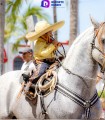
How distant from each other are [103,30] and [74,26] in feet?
36.7

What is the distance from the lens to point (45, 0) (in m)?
23.1

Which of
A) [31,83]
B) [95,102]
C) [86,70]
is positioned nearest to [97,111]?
[95,102]

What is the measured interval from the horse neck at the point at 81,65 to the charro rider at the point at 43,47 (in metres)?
0.45

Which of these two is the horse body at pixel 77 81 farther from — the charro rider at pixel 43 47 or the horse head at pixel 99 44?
the charro rider at pixel 43 47

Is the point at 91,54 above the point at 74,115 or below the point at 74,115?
above

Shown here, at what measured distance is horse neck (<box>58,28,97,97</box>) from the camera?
7801 mm

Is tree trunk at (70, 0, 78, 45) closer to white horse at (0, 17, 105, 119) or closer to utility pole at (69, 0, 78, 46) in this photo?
utility pole at (69, 0, 78, 46)

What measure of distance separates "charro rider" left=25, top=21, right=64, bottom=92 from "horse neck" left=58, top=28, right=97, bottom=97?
17.8 inches

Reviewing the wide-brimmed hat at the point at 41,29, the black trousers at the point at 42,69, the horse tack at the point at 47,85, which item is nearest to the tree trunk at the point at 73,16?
the wide-brimmed hat at the point at 41,29

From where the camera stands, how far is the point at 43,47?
28.1ft

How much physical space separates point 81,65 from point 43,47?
37.2 inches

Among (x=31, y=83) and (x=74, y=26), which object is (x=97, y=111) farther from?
(x=74, y=26)

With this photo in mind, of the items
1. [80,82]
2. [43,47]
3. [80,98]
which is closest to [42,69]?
[43,47]

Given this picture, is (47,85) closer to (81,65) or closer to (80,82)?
(80,82)
